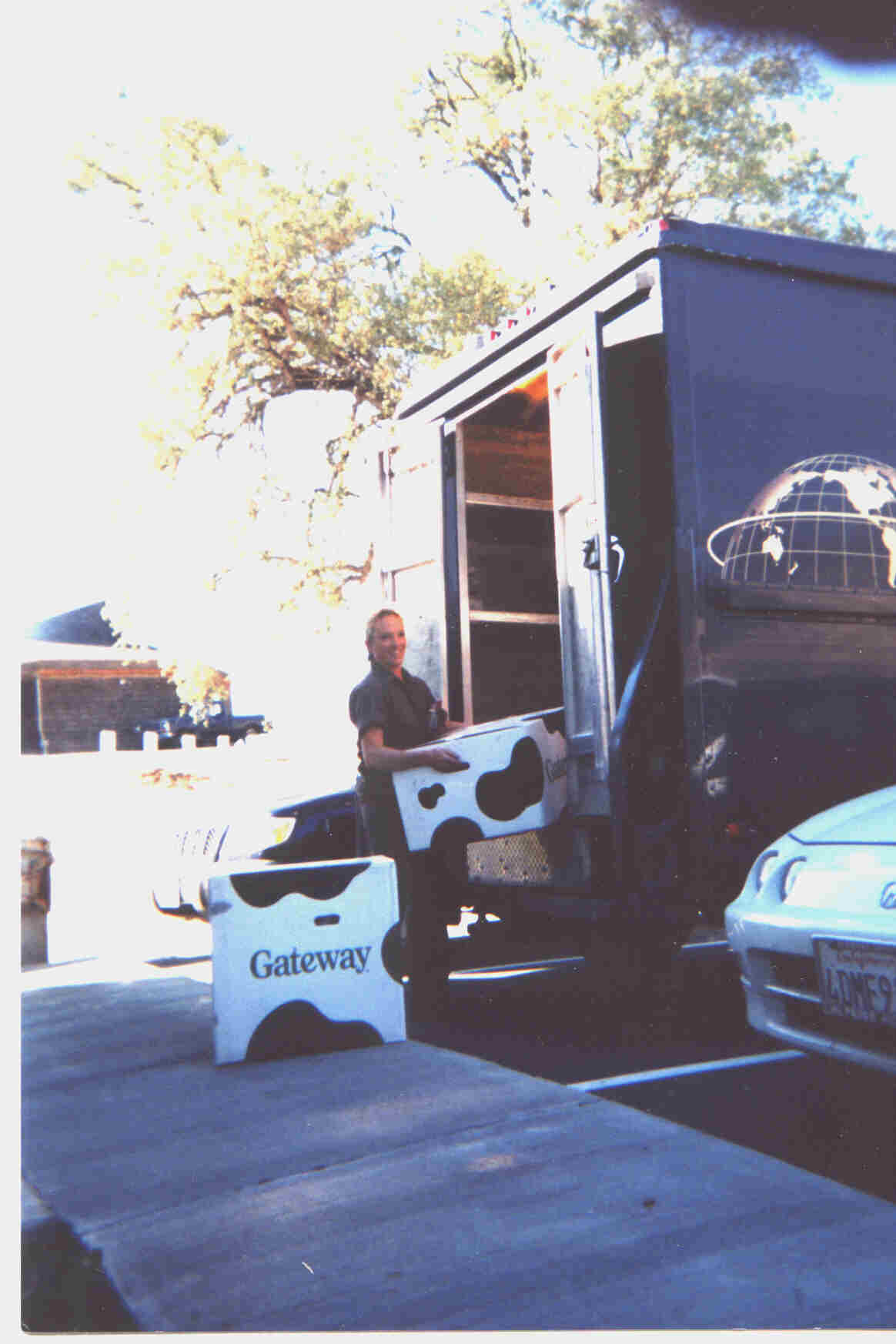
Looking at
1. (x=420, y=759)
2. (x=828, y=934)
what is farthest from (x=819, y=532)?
(x=828, y=934)

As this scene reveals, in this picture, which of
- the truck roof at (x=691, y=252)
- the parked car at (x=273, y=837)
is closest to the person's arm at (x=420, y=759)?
the parked car at (x=273, y=837)

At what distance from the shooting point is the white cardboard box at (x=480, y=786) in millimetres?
5281

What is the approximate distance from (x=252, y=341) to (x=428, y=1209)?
15.9 metres

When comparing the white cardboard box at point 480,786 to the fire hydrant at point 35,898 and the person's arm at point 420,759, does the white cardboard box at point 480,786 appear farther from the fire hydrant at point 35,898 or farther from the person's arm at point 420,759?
the fire hydrant at point 35,898

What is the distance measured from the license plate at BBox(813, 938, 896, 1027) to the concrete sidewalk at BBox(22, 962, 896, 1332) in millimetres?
454

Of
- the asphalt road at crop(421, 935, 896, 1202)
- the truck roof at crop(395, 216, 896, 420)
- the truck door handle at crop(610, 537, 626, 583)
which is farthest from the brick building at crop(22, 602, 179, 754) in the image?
the truck door handle at crop(610, 537, 626, 583)

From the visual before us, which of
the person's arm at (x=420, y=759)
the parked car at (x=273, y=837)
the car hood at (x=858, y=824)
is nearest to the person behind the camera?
the car hood at (x=858, y=824)

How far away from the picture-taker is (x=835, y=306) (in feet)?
17.0

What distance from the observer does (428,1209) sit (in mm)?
3076

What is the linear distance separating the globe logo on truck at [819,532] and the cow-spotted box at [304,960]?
1.99 metres

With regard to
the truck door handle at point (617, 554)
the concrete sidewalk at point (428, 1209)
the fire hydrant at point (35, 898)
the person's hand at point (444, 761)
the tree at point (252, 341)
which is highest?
the tree at point (252, 341)

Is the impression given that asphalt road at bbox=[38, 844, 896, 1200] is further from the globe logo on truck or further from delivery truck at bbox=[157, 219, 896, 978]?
the globe logo on truck

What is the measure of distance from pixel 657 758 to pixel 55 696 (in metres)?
32.1

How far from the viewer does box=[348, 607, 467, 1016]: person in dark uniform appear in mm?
5508
